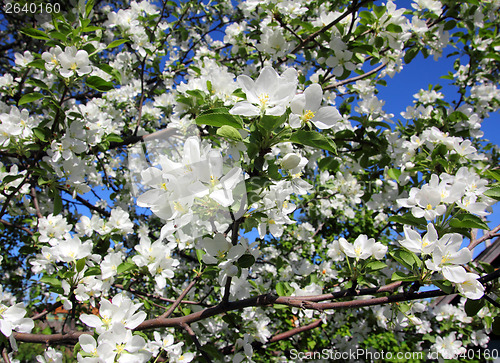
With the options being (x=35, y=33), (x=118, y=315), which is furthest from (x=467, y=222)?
(x=35, y=33)

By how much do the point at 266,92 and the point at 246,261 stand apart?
2.01ft

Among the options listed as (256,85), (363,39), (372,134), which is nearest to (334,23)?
(363,39)

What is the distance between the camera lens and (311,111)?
3.42ft

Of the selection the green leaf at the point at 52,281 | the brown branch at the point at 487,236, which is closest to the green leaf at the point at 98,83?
the green leaf at the point at 52,281

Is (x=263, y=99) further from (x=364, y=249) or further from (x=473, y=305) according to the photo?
(x=473, y=305)

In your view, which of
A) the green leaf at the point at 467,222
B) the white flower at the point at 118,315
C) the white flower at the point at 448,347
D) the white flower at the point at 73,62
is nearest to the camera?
the green leaf at the point at 467,222

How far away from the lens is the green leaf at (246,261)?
1.15m

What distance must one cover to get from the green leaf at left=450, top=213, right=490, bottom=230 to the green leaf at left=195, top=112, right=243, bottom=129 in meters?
0.97

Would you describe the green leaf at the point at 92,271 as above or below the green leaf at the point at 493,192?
below

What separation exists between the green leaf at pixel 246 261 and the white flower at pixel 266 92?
53 cm

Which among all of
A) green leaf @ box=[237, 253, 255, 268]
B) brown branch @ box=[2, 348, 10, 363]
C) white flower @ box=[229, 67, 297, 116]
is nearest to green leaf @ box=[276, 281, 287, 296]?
green leaf @ box=[237, 253, 255, 268]

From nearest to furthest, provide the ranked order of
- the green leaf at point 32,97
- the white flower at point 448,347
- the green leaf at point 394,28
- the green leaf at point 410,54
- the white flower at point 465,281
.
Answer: the white flower at point 465,281, the green leaf at point 32,97, the green leaf at point 394,28, the green leaf at point 410,54, the white flower at point 448,347

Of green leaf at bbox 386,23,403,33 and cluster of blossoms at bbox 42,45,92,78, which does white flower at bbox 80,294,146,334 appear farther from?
green leaf at bbox 386,23,403,33

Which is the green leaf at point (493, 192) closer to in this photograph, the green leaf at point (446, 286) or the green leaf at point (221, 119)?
the green leaf at point (446, 286)
